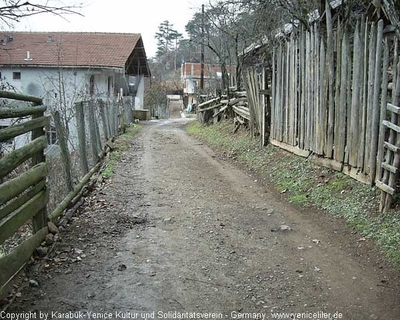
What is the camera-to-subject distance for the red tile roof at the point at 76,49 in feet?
89.1

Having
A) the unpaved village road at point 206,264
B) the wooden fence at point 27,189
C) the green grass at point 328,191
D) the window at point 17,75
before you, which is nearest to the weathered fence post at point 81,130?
the unpaved village road at point 206,264

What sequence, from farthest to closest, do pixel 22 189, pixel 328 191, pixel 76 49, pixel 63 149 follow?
pixel 76 49, pixel 328 191, pixel 63 149, pixel 22 189

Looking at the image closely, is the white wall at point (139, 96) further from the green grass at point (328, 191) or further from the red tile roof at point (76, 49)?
the green grass at point (328, 191)

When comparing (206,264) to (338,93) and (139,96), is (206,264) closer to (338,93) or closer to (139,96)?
(338,93)

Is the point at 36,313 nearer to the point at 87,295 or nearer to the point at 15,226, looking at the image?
the point at 87,295

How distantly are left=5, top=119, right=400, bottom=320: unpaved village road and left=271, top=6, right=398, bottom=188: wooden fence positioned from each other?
Answer: 1.16 meters

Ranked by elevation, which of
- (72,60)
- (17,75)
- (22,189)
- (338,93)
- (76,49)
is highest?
(76,49)

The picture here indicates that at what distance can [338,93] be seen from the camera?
6.59 m

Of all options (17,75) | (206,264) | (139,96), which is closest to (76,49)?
(17,75)

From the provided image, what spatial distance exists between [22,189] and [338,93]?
4714 mm

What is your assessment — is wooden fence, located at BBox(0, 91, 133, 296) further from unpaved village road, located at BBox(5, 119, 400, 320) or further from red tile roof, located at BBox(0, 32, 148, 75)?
red tile roof, located at BBox(0, 32, 148, 75)

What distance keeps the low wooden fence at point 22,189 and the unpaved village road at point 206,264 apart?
26 cm

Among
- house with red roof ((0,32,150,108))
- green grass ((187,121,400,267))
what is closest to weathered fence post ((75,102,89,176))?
green grass ((187,121,400,267))

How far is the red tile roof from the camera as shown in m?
27.2
